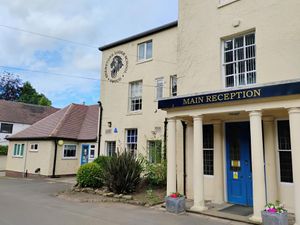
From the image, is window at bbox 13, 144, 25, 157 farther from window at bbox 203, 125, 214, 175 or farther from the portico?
window at bbox 203, 125, 214, 175

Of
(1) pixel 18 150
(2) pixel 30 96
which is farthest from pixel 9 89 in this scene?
(1) pixel 18 150

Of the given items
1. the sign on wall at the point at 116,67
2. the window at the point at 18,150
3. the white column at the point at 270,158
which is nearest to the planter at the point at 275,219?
the white column at the point at 270,158

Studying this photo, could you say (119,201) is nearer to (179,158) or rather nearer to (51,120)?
(179,158)

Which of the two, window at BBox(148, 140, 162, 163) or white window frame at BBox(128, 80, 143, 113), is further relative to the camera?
white window frame at BBox(128, 80, 143, 113)

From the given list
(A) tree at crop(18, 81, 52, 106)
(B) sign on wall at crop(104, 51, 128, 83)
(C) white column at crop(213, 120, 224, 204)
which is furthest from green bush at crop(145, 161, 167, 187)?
(A) tree at crop(18, 81, 52, 106)

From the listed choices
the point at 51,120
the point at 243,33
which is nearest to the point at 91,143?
the point at 51,120

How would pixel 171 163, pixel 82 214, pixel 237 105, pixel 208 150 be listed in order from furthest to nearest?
pixel 208 150 < pixel 171 163 < pixel 82 214 < pixel 237 105

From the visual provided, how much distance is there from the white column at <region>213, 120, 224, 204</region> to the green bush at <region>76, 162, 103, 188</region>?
590 centimetres

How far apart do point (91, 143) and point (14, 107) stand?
22677 mm

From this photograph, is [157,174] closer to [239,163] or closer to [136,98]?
[239,163]

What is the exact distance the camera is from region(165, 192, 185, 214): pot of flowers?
9156mm

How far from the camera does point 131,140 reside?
1673 centimetres

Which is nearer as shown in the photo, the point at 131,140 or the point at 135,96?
the point at 131,140

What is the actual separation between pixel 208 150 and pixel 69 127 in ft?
47.8
